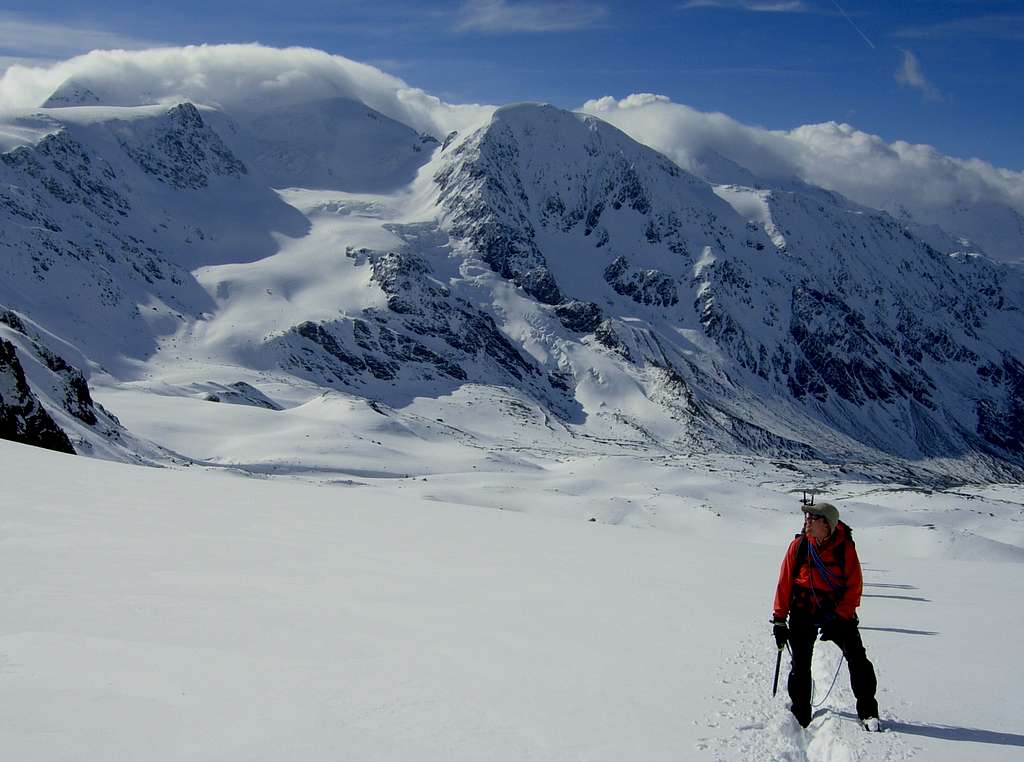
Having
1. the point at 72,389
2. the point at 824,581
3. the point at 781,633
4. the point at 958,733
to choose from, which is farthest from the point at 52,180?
the point at 958,733

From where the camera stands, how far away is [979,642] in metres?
12.8

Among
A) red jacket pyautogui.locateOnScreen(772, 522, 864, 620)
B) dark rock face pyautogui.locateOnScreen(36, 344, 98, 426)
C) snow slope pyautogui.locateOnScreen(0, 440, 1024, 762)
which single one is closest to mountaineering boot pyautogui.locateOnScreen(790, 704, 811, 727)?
snow slope pyautogui.locateOnScreen(0, 440, 1024, 762)

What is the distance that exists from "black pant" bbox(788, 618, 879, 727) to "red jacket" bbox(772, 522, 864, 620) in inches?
9.7

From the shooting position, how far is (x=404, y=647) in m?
8.88

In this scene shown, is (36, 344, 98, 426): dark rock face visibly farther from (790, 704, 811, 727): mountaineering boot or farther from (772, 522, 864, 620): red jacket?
(790, 704, 811, 727): mountaineering boot

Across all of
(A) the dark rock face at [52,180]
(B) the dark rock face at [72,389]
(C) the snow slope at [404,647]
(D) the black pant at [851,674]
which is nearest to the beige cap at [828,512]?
(D) the black pant at [851,674]

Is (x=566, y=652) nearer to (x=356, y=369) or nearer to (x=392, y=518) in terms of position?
(x=392, y=518)

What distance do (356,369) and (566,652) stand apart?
573 ft

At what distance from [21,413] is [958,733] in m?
37.7

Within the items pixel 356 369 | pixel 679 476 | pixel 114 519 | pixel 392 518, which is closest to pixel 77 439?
pixel 392 518

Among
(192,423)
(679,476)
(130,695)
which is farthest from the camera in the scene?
(192,423)

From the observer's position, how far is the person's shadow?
7.86 m

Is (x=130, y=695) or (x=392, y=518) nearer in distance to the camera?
(x=130, y=695)

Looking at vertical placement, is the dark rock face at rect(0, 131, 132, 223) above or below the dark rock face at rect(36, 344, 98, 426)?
above
